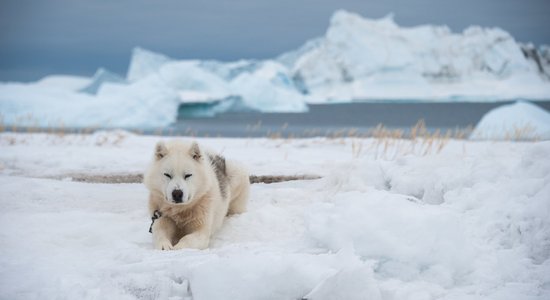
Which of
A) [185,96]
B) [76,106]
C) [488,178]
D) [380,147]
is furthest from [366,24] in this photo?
[488,178]

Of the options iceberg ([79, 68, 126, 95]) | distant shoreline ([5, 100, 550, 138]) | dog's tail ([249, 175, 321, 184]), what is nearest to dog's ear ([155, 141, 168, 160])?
dog's tail ([249, 175, 321, 184])

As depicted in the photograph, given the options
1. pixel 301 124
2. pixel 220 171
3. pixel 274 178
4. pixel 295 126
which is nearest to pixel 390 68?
pixel 301 124


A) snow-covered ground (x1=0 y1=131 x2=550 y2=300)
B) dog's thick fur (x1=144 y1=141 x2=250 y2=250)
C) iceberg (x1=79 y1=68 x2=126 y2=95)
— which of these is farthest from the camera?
iceberg (x1=79 y1=68 x2=126 y2=95)

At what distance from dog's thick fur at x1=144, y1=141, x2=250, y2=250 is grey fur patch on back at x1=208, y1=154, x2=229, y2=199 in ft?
0.25

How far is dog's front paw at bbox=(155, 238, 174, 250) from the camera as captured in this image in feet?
12.3

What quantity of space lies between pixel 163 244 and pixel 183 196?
1.20 ft

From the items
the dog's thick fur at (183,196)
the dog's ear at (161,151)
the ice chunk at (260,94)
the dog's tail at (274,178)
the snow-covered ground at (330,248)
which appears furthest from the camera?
the ice chunk at (260,94)

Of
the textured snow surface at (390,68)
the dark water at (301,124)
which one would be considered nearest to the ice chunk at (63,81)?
the textured snow surface at (390,68)

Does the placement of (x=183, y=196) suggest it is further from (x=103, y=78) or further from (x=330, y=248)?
(x=103, y=78)

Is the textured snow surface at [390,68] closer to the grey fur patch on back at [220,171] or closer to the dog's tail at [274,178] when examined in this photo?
the dog's tail at [274,178]

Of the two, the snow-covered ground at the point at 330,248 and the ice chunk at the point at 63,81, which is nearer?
the snow-covered ground at the point at 330,248

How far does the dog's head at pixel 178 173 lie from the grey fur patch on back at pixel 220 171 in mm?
408

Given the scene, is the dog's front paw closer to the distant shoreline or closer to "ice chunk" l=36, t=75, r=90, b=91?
the distant shoreline

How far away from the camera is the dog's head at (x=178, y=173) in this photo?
3780 millimetres
